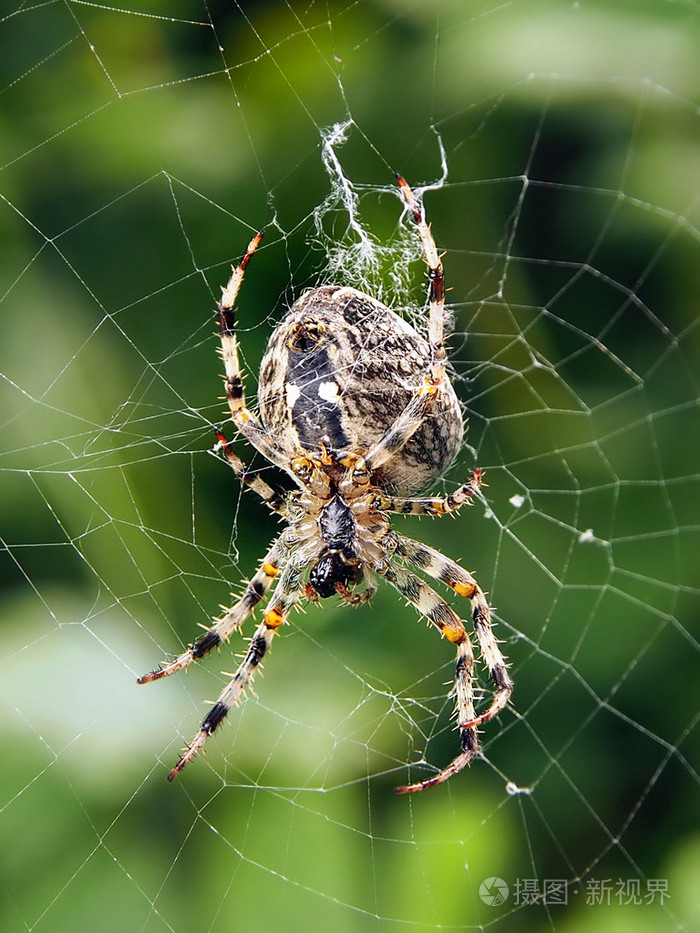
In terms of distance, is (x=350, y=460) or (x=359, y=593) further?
(x=359, y=593)

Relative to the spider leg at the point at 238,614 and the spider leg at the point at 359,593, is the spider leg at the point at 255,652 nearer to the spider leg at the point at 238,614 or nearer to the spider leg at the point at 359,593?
the spider leg at the point at 238,614

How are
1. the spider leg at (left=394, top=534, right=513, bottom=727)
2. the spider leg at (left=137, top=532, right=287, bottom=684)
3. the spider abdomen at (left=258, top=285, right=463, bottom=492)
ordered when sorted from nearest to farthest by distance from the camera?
the spider abdomen at (left=258, top=285, right=463, bottom=492) < the spider leg at (left=137, top=532, right=287, bottom=684) < the spider leg at (left=394, top=534, right=513, bottom=727)

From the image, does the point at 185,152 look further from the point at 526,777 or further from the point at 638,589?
the point at 526,777

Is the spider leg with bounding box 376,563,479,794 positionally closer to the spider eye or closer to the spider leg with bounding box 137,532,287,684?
the spider leg with bounding box 137,532,287,684

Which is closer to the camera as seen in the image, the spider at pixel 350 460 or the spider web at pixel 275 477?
the spider at pixel 350 460

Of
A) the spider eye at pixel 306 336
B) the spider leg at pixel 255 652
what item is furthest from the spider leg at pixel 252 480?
the spider eye at pixel 306 336

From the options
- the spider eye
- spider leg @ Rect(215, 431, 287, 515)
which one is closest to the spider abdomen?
the spider eye

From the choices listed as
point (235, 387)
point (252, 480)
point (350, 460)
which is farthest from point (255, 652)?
point (235, 387)

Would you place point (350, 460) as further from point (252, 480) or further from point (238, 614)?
point (238, 614)
